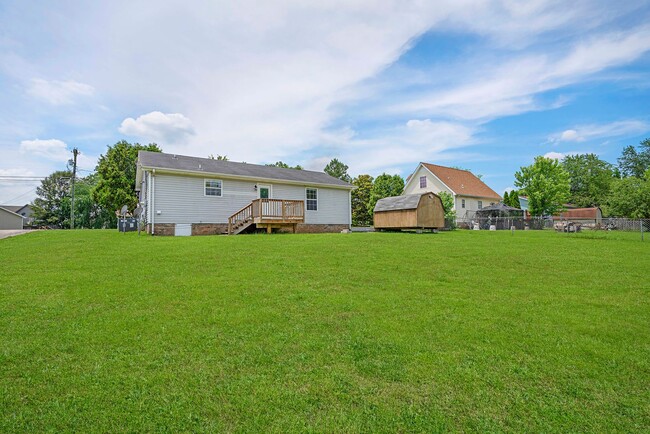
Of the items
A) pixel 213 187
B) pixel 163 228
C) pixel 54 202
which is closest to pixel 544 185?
pixel 213 187

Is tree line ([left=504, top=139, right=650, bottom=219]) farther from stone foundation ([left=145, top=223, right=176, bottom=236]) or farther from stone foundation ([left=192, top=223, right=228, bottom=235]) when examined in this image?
stone foundation ([left=145, top=223, right=176, bottom=236])

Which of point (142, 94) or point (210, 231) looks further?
point (210, 231)

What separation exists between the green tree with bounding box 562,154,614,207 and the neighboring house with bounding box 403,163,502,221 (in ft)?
74.4

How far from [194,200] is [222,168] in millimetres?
2603

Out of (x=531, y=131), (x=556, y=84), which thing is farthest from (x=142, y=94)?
(x=531, y=131)

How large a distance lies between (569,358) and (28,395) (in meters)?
4.86

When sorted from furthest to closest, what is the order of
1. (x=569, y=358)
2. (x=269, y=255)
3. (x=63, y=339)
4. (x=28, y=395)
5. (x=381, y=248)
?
(x=381, y=248) → (x=269, y=255) → (x=63, y=339) → (x=569, y=358) → (x=28, y=395)

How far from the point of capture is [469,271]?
7.05 meters

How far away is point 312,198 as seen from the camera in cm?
2014

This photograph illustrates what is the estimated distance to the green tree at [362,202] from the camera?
38250 millimetres

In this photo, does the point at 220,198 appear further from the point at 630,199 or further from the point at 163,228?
the point at 630,199

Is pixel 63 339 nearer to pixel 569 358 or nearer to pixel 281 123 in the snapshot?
pixel 569 358

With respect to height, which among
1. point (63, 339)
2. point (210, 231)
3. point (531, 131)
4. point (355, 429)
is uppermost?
point (531, 131)

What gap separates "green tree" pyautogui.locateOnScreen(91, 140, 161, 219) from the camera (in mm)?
32062
